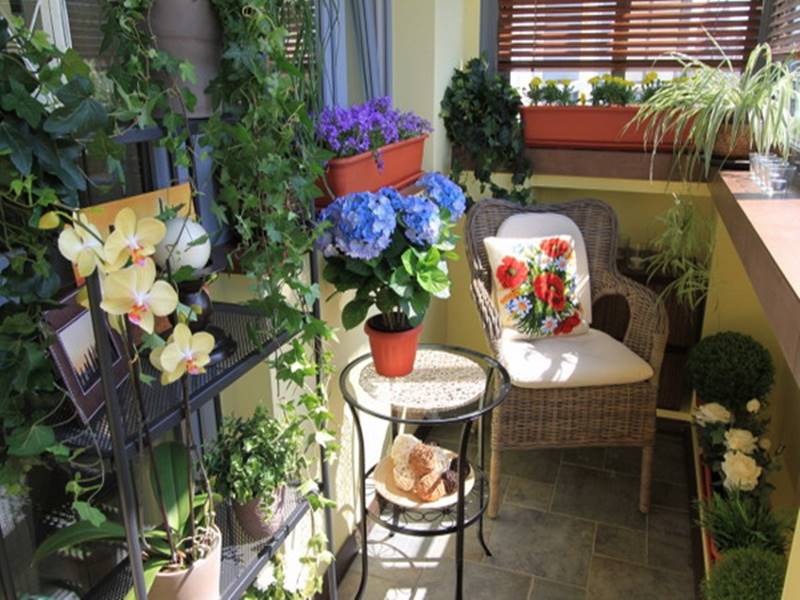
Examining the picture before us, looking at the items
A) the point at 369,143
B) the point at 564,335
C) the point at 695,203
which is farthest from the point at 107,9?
the point at 695,203

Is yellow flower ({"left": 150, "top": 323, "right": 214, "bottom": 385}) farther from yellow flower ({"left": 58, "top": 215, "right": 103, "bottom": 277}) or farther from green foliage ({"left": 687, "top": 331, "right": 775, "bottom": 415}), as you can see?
green foliage ({"left": 687, "top": 331, "right": 775, "bottom": 415})

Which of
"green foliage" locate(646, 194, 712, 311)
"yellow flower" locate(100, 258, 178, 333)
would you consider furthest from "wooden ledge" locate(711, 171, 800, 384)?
"yellow flower" locate(100, 258, 178, 333)

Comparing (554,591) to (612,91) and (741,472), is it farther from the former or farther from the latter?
(612,91)

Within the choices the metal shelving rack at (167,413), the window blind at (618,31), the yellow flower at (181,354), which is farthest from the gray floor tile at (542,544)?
the window blind at (618,31)

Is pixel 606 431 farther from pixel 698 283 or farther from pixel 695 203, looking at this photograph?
pixel 695 203

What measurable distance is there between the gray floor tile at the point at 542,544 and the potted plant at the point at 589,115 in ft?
4.85

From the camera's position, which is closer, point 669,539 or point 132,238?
point 132,238

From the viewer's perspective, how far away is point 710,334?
7.99ft

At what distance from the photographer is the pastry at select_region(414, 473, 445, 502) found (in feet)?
6.13

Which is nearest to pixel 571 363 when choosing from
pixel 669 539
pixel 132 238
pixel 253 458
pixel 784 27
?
pixel 669 539

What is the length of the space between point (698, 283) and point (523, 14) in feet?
4.47

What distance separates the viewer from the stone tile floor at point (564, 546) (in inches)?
80.2

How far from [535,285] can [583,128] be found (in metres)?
0.73

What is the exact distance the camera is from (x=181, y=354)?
916mm
